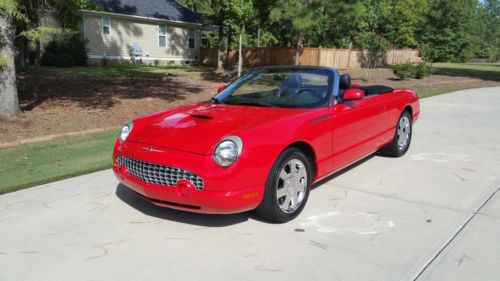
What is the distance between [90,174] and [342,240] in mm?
3406

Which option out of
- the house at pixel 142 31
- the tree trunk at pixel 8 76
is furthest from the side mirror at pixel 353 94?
the house at pixel 142 31

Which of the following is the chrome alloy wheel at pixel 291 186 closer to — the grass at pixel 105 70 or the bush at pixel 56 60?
the grass at pixel 105 70

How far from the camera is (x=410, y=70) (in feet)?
76.9

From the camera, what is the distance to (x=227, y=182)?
12.0 ft

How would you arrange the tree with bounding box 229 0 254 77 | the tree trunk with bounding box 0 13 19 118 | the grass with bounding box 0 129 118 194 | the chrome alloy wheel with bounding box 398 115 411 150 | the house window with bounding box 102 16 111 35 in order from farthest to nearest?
the house window with bounding box 102 16 111 35 → the tree with bounding box 229 0 254 77 → the tree trunk with bounding box 0 13 19 118 → the chrome alloy wheel with bounding box 398 115 411 150 → the grass with bounding box 0 129 118 194

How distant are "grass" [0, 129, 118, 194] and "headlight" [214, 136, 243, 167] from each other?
9.12 feet

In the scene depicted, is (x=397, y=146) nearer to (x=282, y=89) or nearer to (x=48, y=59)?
(x=282, y=89)

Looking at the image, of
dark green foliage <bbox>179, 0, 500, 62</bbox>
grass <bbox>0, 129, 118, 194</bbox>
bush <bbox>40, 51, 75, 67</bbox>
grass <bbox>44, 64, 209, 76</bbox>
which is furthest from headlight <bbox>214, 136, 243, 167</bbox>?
bush <bbox>40, 51, 75, 67</bbox>

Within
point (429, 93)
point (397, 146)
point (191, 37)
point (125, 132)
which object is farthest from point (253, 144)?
point (191, 37)

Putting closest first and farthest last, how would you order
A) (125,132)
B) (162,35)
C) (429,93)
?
(125,132) → (429,93) → (162,35)

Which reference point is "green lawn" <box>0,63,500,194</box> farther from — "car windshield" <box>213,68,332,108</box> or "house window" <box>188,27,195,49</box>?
"house window" <box>188,27,195,49</box>

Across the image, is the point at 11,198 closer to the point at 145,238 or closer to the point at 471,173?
the point at 145,238

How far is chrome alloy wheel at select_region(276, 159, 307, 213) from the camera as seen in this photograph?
13.6 ft

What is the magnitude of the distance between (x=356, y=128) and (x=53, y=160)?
13.9 feet
